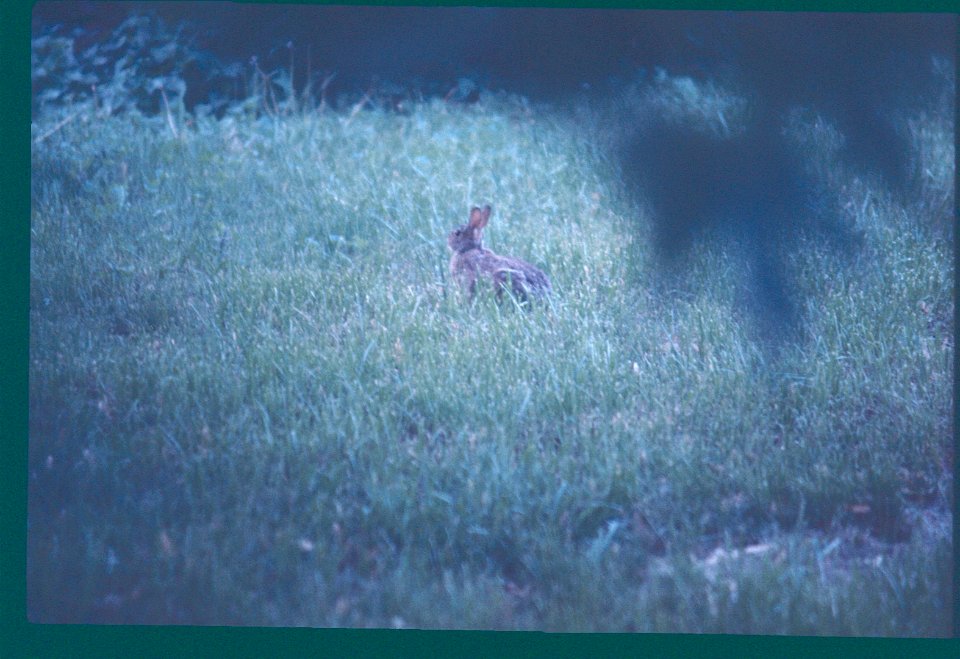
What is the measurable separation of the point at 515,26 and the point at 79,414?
7.60 ft

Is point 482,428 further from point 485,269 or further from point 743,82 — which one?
point 743,82

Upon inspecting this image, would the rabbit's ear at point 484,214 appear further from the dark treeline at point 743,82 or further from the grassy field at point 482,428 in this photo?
the dark treeline at point 743,82

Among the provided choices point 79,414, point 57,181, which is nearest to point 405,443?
point 79,414

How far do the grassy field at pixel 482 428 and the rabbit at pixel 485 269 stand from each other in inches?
5.4

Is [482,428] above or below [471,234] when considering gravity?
below

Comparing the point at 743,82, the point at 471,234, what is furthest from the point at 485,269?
the point at 743,82

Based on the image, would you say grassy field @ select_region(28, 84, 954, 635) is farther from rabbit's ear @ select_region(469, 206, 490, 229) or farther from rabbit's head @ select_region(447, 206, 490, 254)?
rabbit's ear @ select_region(469, 206, 490, 229)

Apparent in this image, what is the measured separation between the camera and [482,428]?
3633 millimetres

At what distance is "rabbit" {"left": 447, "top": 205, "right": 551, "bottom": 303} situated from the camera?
467 cm

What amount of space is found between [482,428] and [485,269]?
4.34 ft

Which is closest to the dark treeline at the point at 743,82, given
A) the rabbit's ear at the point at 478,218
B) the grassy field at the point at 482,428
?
the grassy field at the point at 482,428

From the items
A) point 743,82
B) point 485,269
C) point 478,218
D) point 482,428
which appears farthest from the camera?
point 478,218

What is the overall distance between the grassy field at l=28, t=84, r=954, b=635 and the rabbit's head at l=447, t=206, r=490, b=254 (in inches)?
7.3

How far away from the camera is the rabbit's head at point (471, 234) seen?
5.11 metres
